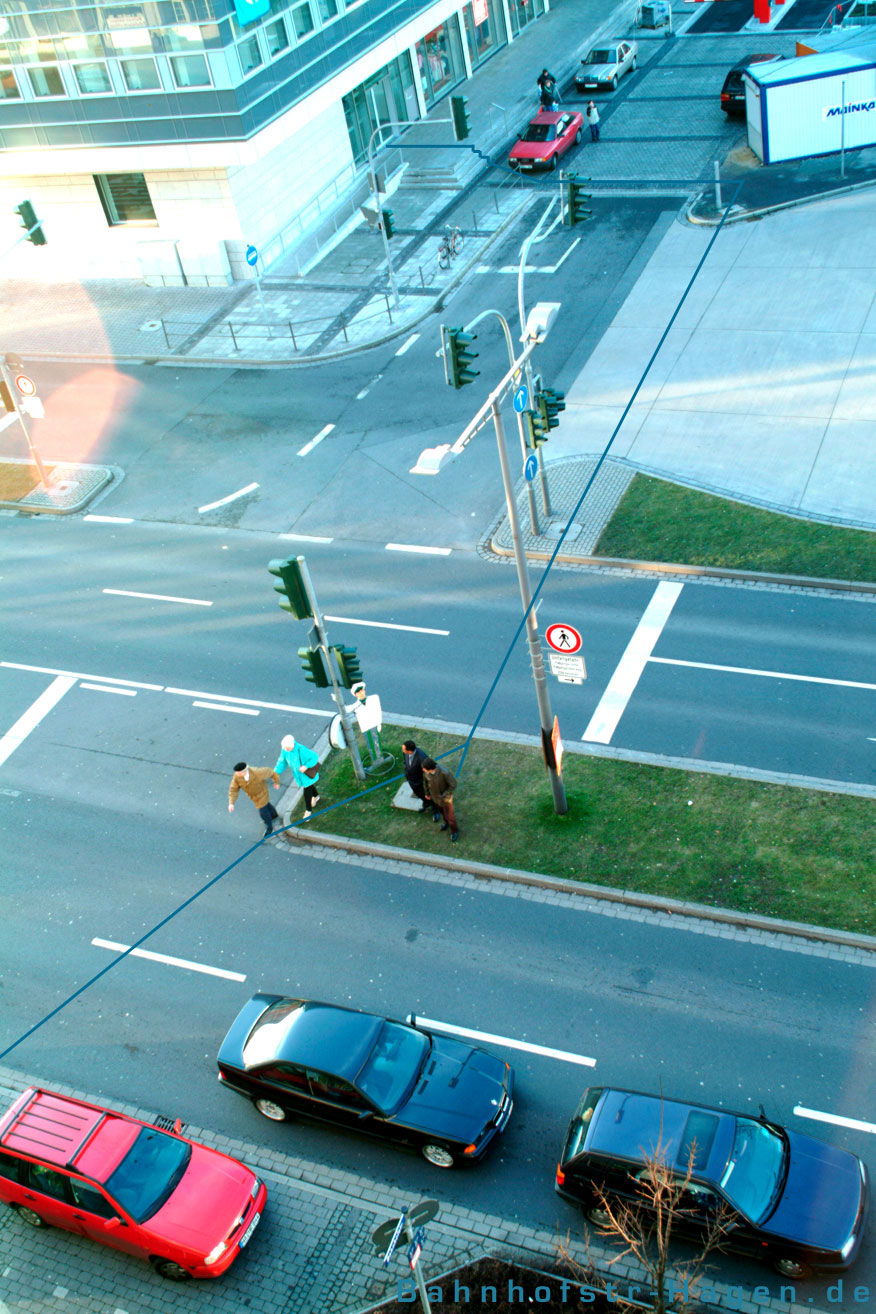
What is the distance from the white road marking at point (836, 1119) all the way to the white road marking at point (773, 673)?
750cm

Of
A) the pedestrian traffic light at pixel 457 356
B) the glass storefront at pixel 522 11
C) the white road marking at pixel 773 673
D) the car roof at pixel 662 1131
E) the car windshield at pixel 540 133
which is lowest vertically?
the white road marking at pixel 773 673

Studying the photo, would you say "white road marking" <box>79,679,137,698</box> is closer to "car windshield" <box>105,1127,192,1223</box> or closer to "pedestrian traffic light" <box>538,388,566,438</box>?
"pedestrian traffic light" <box>538,388,566,438</box>

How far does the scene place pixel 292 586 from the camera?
14.8 metres

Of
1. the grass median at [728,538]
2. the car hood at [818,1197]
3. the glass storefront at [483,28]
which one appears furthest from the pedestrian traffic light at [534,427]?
the glass storefront at [483,28]

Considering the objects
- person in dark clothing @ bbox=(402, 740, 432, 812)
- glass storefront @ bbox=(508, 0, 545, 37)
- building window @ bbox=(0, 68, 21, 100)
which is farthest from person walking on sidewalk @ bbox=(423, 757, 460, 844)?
glass storefront @ bbox=(508, 0, 545, 37)

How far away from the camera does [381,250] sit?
1387 inches

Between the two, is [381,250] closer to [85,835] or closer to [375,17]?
[375,17]

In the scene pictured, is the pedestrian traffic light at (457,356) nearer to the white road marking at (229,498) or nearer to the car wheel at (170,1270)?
the car wheel at (170,1270)

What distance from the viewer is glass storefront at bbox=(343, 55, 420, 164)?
3925 centimetres

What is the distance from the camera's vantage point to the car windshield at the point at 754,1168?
10914 millimetres

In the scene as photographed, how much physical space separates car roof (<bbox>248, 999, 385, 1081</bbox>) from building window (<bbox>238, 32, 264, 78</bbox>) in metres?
27.4

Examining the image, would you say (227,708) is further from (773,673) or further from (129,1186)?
(773,673)

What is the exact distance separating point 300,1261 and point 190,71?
29948 mm

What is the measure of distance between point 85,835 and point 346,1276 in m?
8.19
